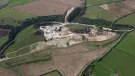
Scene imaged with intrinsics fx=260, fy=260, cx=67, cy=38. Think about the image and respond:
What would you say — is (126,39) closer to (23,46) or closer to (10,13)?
(23,46)

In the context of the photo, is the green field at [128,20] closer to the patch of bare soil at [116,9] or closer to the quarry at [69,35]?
the patch of bare soil at [116,9]

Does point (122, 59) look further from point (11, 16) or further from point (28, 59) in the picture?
point (11, 16)

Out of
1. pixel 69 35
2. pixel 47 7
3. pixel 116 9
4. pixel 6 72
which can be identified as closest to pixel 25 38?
pixel 69 35

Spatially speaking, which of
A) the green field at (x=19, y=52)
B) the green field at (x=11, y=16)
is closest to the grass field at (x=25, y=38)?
the green field at (x=19, y=52)

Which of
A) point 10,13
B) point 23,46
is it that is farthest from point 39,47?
point 10,13

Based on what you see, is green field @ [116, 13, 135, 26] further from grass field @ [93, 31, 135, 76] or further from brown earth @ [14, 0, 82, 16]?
Result: brown earth @ [14, 0, 82, 16]

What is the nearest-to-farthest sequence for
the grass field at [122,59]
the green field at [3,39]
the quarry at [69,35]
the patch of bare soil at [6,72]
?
the grass field at [122,59] → the patch of bare soil at [6,72] → the quarry at [69,35] → the green field at [3,39]

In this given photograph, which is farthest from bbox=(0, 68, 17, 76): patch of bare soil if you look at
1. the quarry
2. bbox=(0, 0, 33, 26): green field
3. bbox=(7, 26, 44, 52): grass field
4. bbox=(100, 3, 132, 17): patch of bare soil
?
bbox=(100, 3, 132, 17): patch of bare soil
